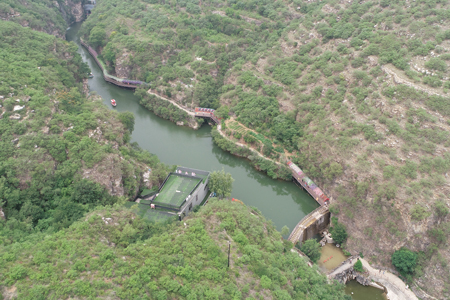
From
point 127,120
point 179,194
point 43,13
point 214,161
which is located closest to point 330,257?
point 179,194

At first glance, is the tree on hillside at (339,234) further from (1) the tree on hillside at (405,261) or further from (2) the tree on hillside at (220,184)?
(2) the tree on hillside at (220,184)

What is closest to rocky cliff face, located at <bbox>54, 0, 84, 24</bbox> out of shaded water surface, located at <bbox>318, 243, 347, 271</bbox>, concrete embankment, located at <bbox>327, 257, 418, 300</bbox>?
shaded water surface, located at <bbox>318, 243, 347, 271</bbox>

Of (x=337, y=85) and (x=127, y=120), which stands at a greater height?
(x=337, y=85)

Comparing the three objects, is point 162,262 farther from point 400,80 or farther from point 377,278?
point 400,80

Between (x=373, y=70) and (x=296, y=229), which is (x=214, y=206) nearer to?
(x=296, y=229)

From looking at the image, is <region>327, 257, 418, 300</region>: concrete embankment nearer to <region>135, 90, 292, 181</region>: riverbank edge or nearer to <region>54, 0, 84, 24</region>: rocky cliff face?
<region>135, 90, 292, 181</region>: riverbank edge

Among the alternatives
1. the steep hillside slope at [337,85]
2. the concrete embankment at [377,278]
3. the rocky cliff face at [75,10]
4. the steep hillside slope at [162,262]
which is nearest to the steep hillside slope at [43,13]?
the rocky cliff face at [75,10]
